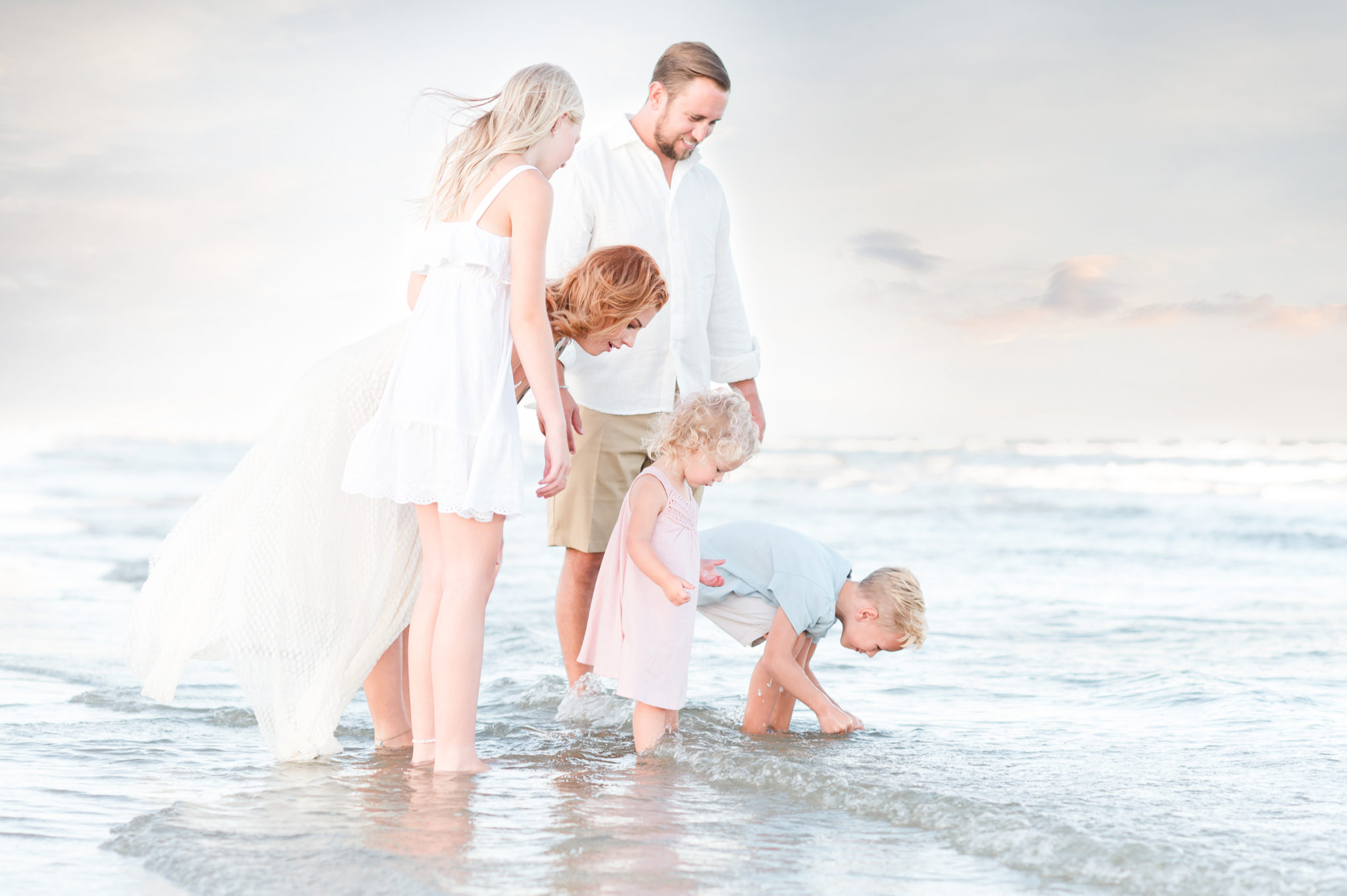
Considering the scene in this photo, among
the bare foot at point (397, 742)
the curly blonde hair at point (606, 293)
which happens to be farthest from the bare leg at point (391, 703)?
the curly blonde hair at point (606, 293)

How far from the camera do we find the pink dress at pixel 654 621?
312 centimetres

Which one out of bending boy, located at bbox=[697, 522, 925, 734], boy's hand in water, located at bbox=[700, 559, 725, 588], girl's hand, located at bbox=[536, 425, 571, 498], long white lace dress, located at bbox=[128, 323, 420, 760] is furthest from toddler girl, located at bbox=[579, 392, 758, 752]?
long white lace dress, located at bbox=[128, 323, 420, 760]

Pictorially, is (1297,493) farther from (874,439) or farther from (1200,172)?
(874,439)

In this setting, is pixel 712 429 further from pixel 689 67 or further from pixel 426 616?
pixel 689 67

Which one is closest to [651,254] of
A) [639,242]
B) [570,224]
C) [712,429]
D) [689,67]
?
[639,242]

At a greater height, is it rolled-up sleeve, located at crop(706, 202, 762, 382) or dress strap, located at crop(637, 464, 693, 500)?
rolled-up sleeve, located at crop(706, 202, 762, 382)

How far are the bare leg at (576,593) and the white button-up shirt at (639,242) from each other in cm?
54

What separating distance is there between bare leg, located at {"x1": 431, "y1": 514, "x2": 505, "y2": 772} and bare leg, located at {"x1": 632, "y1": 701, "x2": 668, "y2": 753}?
2.16ft

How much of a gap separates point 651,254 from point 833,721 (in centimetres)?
166

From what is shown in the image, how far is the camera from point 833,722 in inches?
137

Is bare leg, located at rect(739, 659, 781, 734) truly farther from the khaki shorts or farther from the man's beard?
the man's beard

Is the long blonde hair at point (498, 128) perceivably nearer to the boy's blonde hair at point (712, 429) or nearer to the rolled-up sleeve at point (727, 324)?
the boy's blonde hair at point (712, 429)

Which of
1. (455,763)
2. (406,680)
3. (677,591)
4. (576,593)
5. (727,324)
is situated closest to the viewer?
(455,763)

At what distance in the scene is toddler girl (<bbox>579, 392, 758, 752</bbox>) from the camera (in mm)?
3115
